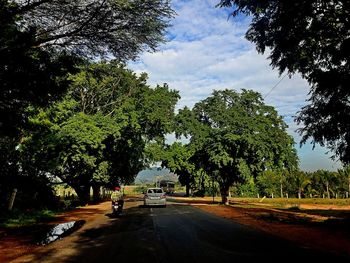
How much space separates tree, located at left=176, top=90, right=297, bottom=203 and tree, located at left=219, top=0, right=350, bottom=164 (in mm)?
13910

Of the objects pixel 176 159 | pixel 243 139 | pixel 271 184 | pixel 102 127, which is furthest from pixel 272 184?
pixel 102 127

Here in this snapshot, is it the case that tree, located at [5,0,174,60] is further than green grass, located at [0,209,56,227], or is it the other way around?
green grass, located at [0,209,56,227]

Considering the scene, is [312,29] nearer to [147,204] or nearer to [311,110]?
[311,110]

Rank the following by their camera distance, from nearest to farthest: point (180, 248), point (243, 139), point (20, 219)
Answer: point (180, 248) < point (20, 219) < point (243, 139)

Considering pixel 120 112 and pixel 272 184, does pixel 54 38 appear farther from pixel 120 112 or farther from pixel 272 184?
pixel 272 184

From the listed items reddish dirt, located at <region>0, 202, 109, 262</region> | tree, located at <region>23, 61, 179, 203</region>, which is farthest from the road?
tree, located at <region>23, 61, 179, 203</region>

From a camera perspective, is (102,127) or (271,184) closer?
(102,127)

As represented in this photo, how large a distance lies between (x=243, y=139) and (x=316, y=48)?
16966 millimetres

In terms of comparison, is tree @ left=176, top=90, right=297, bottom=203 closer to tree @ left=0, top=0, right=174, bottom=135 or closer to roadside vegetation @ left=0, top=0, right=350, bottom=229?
roadside vegetation @ left=0, top=0, right=350, bottom=229

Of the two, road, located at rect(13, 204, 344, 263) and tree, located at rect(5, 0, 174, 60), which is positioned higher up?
tree, located at rect(5, 0, 174, 60)

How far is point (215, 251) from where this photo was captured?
1064 cm

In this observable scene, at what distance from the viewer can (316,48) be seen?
16766 millimetres

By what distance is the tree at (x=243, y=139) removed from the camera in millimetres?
33406

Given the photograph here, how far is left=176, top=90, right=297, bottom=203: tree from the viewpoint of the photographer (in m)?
33.4
